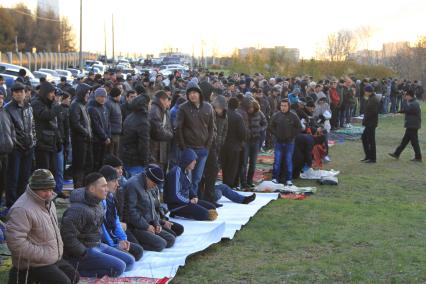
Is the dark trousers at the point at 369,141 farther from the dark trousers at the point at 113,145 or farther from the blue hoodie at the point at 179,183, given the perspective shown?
the blue hoodie at the point at 179,183

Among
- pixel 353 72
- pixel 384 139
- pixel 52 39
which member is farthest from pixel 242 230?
pixel 52 39

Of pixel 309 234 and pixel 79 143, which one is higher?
pixel 79 143

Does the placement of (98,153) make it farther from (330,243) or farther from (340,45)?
(340,45)

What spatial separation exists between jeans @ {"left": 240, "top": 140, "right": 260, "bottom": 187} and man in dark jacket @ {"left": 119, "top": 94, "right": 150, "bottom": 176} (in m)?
3.17

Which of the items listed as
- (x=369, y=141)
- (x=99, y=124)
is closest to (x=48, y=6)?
(x=369, y=141)

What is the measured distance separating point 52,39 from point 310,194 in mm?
78887

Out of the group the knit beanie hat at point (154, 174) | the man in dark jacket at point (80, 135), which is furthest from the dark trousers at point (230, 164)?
the knit beanie hat at point (154, 174)

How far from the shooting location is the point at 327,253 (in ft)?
27.2

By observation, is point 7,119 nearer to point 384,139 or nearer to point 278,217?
point 278,217

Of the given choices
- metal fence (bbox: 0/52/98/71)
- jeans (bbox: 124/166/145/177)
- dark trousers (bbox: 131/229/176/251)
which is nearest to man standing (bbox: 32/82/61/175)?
jeans (bbox: 124/166/145/177)

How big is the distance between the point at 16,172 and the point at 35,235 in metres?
4.07

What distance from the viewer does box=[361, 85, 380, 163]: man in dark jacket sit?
17.1 meters

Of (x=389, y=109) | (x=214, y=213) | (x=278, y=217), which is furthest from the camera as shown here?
(x=389, y=109)

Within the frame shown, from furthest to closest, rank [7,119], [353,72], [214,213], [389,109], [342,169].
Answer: [353,72] < [389,109] < [342,169] < [214,213] < [7,119]
